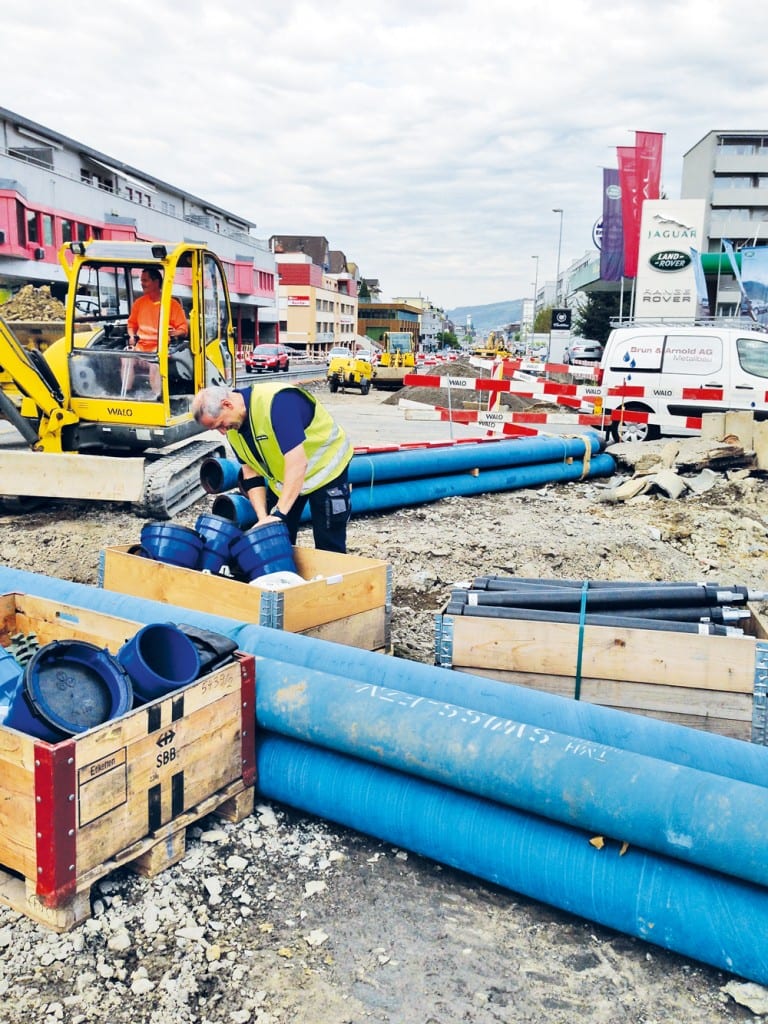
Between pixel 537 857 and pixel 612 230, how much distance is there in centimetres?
3182

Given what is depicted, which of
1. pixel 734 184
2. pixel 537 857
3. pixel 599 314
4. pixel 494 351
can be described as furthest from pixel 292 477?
pixel 734 184

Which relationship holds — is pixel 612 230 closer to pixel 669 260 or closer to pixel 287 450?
pixel 669 260

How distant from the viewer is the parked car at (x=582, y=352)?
4178 centimetres

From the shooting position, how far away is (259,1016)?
261 centimetres

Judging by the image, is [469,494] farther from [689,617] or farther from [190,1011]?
[190,1011]

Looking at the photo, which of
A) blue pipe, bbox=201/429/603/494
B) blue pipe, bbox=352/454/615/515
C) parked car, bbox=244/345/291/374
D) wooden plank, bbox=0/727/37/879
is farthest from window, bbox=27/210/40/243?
wooden plank, bbox=0/727/37/879

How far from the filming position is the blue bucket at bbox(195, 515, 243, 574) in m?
5.27

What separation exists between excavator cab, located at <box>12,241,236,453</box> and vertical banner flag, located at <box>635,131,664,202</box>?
2463 centimetres

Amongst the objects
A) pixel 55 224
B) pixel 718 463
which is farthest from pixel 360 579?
pixel 55 224

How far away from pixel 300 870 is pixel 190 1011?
2.53 feet

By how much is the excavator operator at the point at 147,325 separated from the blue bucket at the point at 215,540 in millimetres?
3873

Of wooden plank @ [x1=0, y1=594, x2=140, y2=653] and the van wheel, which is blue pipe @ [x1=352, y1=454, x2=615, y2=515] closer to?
the van wheel

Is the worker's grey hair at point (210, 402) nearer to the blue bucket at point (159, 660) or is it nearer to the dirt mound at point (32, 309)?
the blue bucket at point (159, 660)

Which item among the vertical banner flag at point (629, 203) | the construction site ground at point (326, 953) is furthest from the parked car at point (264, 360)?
the construction site ground at point (326, 953)
